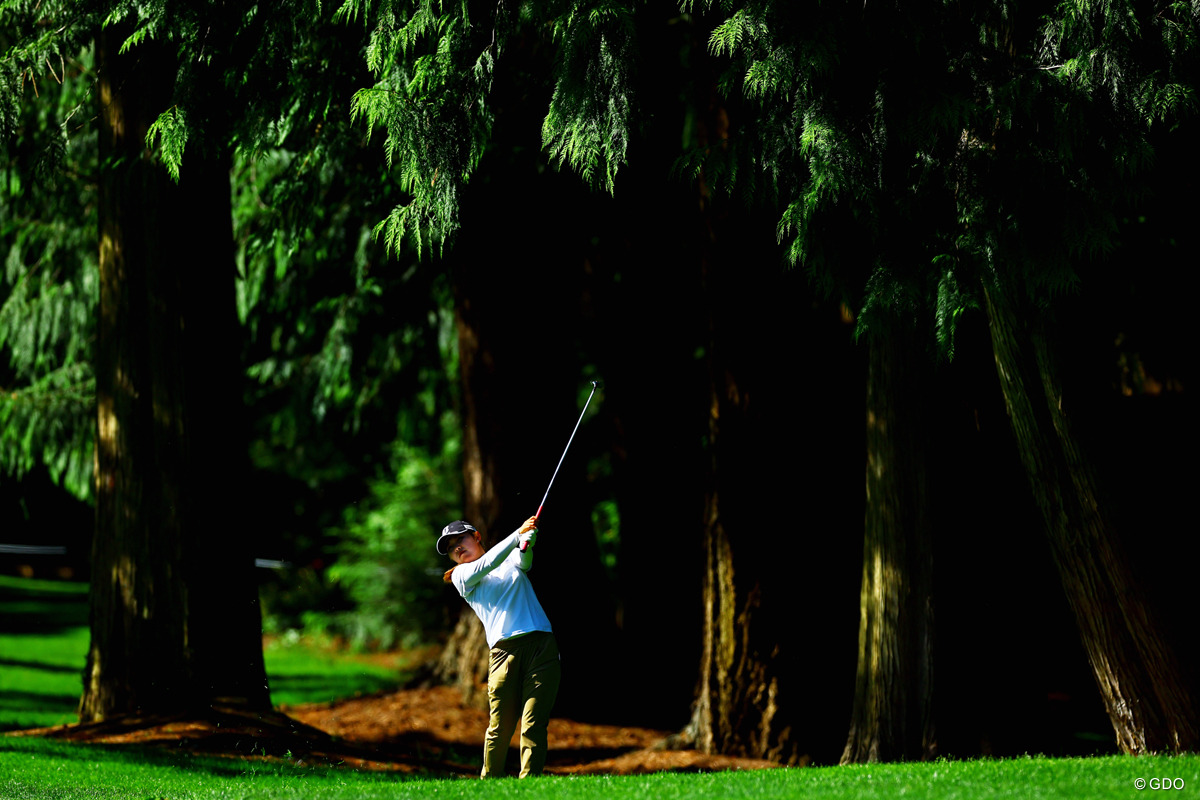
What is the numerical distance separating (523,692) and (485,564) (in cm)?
85

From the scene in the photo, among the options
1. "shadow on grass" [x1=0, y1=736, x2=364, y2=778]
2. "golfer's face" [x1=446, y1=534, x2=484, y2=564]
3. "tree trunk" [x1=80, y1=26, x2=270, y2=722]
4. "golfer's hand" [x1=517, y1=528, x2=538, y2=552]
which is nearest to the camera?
"golfer's hand" [x1=517, y1=528, x2=538, y2=552]

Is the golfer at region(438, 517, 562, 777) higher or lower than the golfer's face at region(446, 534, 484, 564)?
lower

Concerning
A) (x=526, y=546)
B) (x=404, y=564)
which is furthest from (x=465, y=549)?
(x=404, y=564)

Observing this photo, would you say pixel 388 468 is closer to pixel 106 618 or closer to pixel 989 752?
pixel 106 618

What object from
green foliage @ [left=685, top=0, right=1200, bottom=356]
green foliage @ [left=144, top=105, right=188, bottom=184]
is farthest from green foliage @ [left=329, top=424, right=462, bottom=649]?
green foliage @ [left=685, top=0, right=1200, bottom=356]

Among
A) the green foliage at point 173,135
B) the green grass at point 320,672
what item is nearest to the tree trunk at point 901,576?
the green foliage at point 173,135

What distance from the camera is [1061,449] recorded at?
7844 mm

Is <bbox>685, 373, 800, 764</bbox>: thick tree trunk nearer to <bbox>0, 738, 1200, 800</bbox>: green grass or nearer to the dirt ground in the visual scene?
the dirt ground

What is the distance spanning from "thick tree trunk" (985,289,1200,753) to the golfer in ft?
11.0

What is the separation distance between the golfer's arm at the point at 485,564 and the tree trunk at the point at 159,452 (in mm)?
3515

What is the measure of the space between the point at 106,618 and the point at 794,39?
6986 mm

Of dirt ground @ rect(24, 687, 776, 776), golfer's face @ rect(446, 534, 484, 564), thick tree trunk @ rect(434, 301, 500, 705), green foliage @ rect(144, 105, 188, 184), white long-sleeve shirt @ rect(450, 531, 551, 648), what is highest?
green foliage @ rect(144, 105, 188, 184)

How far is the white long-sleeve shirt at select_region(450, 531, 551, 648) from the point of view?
7203mm

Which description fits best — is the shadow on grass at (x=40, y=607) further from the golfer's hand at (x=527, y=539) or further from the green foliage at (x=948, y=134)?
the green foliage at (x=948, y=134)
